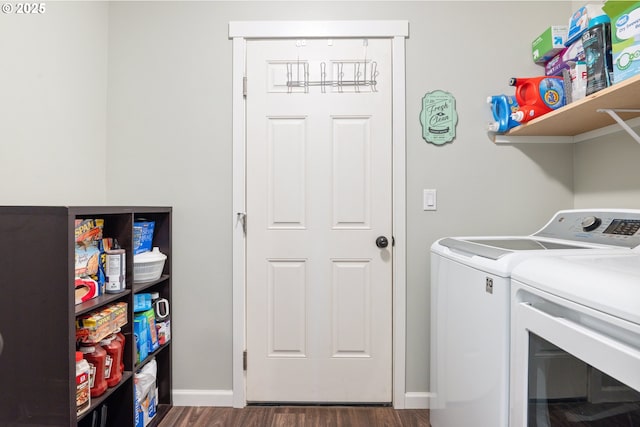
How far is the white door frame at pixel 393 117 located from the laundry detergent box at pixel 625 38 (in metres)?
0.86

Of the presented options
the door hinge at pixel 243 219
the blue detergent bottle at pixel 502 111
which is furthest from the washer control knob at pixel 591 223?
the door hinge at pixel 243 219

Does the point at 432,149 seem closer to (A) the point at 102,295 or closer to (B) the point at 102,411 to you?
(A) the point at 102,295

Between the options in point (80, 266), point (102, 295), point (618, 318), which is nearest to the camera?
point (618, 318)

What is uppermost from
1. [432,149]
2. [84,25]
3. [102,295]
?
[84,25]

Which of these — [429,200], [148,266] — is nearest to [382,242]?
[429,200]

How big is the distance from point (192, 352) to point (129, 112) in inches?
53.7

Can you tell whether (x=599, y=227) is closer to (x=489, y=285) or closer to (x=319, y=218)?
(x=489, y=285)

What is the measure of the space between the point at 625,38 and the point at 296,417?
2086mm

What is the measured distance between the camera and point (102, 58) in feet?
5.92

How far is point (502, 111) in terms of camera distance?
171 centimetres

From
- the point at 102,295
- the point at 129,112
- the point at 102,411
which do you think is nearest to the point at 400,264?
the point at 102,295

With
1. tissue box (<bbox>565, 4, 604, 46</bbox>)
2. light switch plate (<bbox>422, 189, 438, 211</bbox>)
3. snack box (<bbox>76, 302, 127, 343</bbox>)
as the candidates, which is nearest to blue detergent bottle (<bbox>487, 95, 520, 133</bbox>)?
tissue box (<bbox>565, 4, 604, 46</bbox>)

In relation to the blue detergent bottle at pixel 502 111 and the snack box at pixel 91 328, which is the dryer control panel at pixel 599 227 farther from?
the snack box at pixel 91 328

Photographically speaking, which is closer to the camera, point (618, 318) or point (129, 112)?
point (618, 318)
